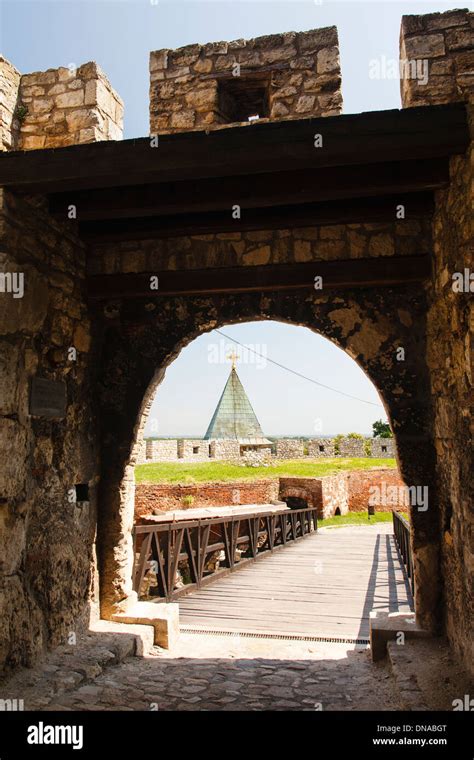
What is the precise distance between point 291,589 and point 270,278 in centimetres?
501

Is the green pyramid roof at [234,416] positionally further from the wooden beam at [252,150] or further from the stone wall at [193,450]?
the wooden beam at [252,150]

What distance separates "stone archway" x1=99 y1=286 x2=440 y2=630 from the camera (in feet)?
14.8

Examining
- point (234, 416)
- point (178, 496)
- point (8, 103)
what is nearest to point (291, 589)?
point (8, 103)

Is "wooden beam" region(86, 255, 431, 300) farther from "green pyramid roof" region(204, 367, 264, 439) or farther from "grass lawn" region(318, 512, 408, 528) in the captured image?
"green pyramid roof" region(204, 367, 264, 439)


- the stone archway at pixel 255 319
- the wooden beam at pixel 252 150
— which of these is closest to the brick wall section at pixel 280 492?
the stone archway at pixel 255 319

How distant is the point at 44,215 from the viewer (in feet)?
13.6

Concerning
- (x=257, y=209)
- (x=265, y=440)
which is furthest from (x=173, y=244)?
(x=265, y=440)

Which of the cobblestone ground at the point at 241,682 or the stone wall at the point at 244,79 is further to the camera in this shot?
the stone wall at the point at 244,79

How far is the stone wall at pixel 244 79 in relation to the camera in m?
4.47

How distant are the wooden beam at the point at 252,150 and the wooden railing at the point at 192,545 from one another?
3.65 meters

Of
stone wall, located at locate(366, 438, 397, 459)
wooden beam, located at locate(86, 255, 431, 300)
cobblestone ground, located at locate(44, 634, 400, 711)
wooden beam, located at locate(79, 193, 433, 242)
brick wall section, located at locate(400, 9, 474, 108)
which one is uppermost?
brick wall section, located at locate(400, 9, 474, 108)

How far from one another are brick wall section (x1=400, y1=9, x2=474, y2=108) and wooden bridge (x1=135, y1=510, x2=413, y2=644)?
4.77m

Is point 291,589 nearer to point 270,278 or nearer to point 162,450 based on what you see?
point 270,278

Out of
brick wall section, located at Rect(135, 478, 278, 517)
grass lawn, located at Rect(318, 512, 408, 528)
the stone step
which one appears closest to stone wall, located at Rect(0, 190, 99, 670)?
the stone step
